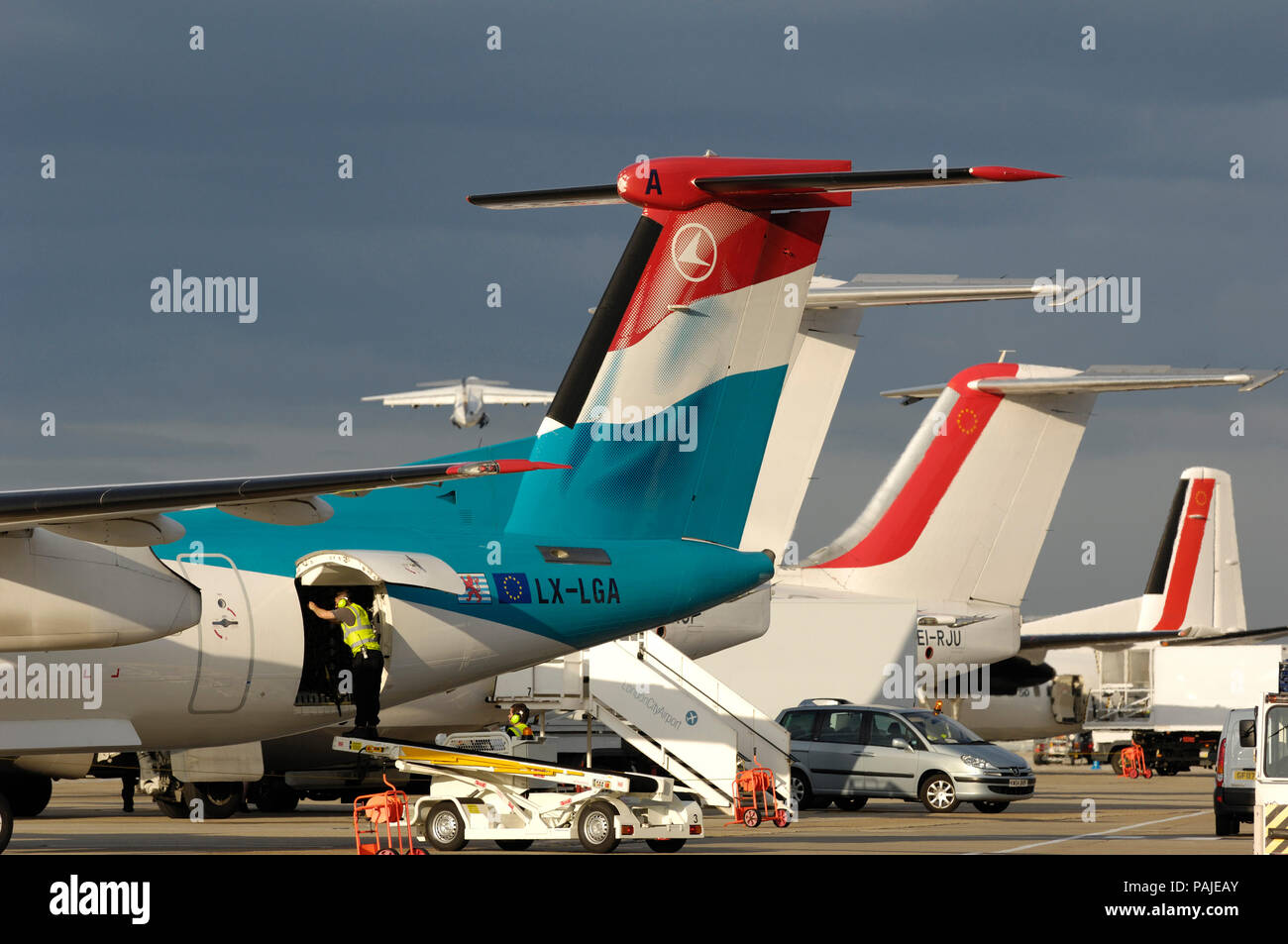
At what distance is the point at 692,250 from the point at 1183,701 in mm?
26202

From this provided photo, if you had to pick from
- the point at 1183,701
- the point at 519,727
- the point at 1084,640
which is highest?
the point at 1084,640

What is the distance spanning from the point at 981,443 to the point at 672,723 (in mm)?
14642

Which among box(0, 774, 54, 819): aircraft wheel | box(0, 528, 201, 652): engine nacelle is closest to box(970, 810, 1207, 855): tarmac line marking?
box(0, 528, 201, 652): engine nacelle

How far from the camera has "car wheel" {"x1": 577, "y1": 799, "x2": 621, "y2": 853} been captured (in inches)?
595

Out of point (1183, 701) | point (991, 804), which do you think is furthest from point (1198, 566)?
point (991, 804)

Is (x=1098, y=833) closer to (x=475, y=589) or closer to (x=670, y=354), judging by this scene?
(x=670, y=354)

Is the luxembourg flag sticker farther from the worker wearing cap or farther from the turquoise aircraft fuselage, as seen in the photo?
the worker wearing cap

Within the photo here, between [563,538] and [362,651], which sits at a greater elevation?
[563,538]

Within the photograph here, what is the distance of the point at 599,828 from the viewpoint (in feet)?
49.7

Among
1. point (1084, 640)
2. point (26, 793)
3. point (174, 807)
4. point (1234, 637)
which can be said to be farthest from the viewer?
point (1234, 637)

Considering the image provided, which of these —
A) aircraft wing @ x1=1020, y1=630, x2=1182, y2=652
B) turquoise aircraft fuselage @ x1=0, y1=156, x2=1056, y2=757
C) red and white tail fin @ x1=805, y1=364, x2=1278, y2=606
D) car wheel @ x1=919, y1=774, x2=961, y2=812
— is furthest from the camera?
aircraft wing @ x1=1020, y1=630, x2=1182, y2=652

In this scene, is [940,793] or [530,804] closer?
[530,804]

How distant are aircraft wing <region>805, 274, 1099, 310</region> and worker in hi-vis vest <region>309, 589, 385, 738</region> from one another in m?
7.07

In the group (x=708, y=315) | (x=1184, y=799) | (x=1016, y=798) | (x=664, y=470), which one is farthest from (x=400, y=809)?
(x=1184, y=799)
